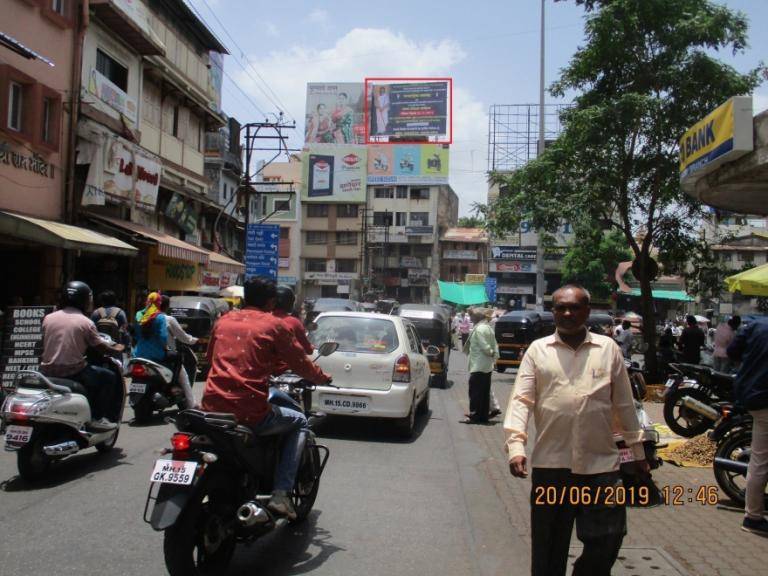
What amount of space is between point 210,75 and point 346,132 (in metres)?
34.1

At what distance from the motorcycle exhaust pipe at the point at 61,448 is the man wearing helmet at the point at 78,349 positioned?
40 cm

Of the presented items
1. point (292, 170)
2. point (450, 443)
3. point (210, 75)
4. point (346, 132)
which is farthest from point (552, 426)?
point (292, 170)

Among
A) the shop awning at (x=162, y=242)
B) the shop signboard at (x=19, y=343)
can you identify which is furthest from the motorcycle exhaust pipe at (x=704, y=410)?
the shop awning at (x=162, y=242)

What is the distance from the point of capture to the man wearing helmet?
20.9 feet

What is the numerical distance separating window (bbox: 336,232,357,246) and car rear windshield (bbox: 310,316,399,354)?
5519cm

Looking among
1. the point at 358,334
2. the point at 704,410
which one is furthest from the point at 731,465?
the point at 358,334

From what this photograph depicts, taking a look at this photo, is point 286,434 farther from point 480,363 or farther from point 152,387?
point 480,363

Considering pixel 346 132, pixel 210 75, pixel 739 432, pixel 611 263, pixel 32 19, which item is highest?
pixel 346 132

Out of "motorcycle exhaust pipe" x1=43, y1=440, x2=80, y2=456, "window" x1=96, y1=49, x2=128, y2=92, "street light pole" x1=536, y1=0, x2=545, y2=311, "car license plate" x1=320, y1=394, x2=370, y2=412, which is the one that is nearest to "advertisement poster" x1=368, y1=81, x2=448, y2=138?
"street light pole" x1=536, y1=0, x2=545, y2=311

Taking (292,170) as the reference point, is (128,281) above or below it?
below

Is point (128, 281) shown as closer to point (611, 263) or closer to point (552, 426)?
point (611, 263)

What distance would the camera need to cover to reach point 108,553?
4.48 metres

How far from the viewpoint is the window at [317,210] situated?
64562mm

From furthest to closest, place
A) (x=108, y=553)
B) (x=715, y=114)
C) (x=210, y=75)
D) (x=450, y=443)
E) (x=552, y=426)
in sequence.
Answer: (x=210, y=75) → (x=450, y=443) → (x=715, y=114) → (x=108, y=553) → (x=552, y=426)
